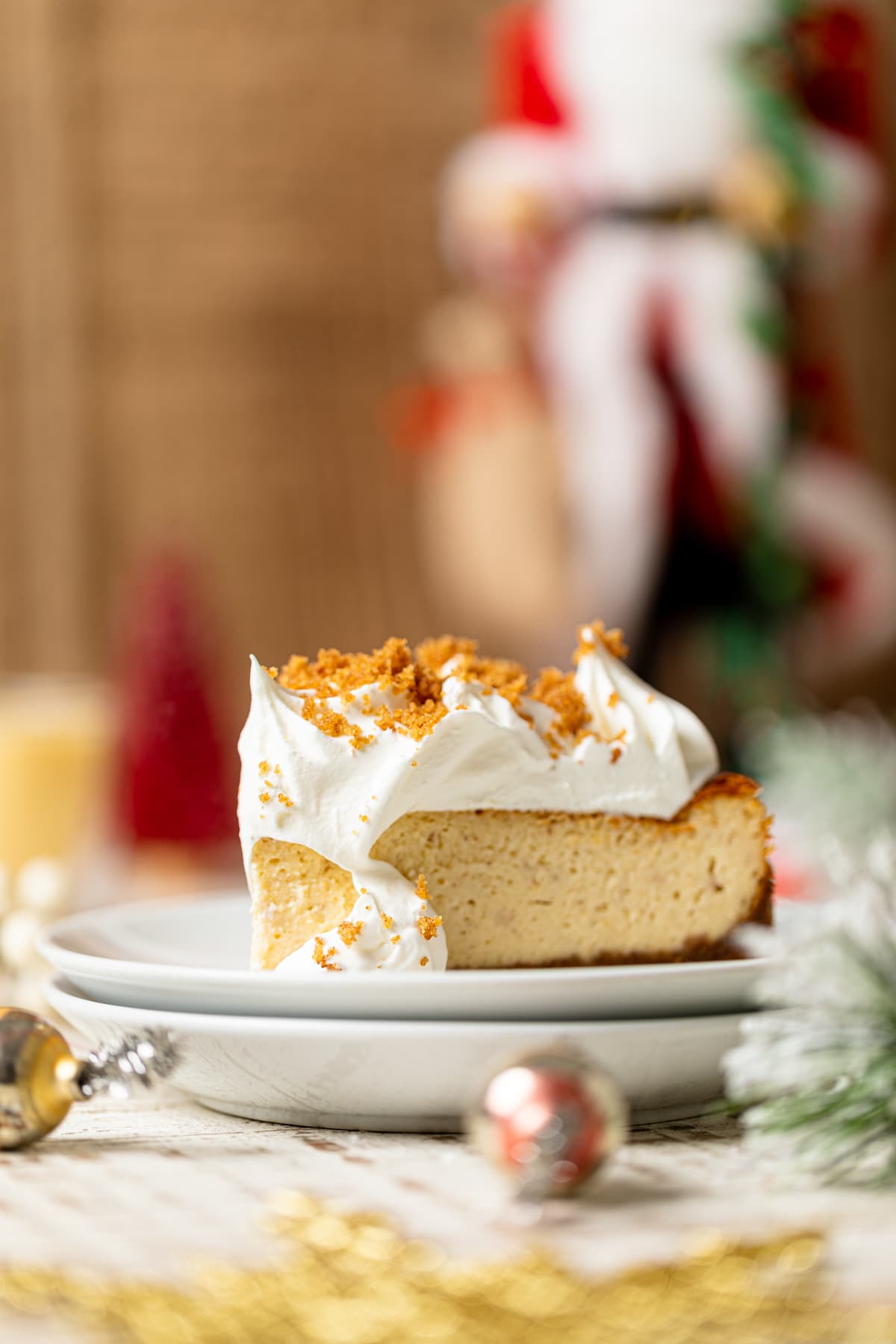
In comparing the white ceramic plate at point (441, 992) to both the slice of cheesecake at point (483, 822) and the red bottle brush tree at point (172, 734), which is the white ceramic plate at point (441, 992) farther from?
the red bottle brush tree at point (172, 734)

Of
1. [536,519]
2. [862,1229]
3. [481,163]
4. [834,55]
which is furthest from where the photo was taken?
[536,519]

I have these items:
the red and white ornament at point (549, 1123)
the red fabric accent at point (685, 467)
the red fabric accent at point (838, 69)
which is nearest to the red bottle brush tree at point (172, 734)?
the red fabric accent at point (685, 467)

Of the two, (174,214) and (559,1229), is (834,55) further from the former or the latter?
(559,1229)

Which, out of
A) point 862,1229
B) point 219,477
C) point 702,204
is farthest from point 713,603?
point 862,1229

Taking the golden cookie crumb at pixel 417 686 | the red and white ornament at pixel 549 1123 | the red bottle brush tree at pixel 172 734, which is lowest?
the red bottle brush tree at pixel 172 734

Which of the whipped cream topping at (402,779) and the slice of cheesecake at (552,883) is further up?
the whipped cream topping at (402,779)

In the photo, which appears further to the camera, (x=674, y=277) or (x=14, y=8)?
(x=14, y=8)

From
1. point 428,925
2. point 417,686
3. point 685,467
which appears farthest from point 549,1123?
point 685,467
